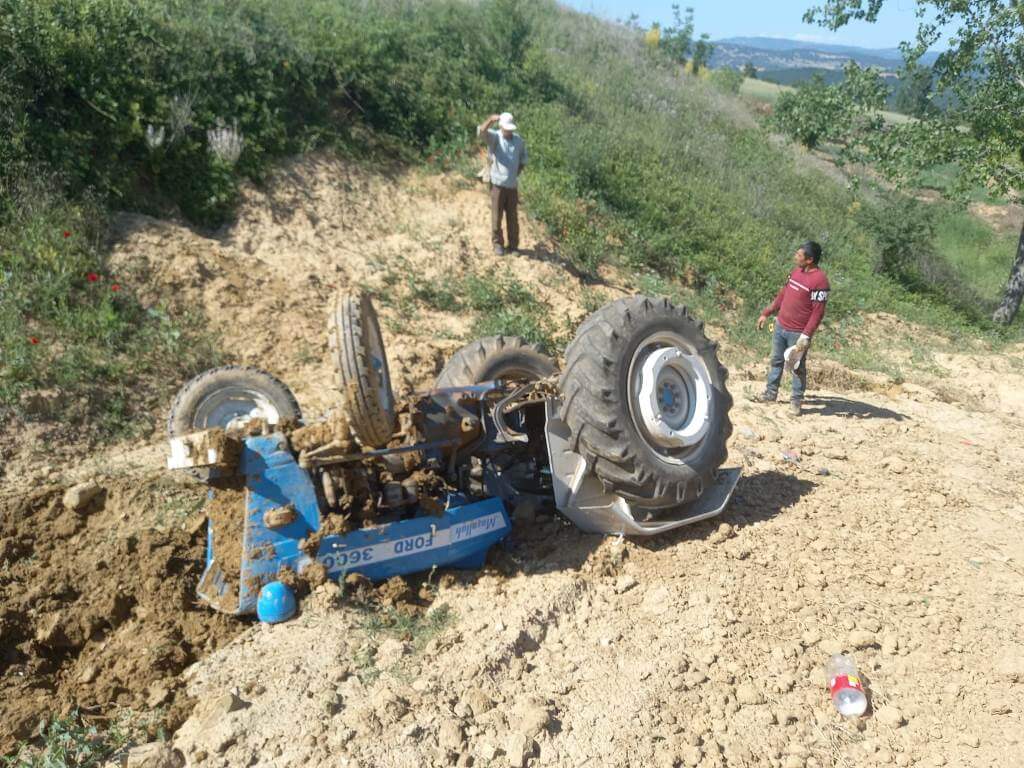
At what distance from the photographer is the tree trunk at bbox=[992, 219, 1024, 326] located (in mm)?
13742

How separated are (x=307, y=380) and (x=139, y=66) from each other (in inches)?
174

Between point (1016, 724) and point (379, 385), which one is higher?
point (379, 385)

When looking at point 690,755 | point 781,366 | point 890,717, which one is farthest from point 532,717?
point 781,366

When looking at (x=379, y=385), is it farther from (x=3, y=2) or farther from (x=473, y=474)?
(x=3, y=2)

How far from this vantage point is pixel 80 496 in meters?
4.83

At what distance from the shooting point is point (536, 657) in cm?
390

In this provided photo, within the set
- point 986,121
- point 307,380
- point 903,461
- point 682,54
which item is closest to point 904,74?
point 986,121

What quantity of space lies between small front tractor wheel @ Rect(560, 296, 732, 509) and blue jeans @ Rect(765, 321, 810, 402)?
3.06 m

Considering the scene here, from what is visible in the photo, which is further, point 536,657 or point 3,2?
point 3,2

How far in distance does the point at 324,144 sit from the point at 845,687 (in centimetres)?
887

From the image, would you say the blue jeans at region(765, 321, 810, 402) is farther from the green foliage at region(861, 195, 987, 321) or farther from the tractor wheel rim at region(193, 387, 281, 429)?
the green foliage at region(861, 195, 987, 321)

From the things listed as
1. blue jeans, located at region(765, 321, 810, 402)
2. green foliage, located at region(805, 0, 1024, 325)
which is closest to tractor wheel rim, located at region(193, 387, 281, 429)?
blue jeans, located at region(765, 321, 810, 402)

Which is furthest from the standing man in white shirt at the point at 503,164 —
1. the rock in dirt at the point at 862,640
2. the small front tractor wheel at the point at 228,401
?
the rock in dirt at the point at 862,640

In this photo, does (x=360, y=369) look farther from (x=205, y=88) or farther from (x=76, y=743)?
(x=205, y=88)
